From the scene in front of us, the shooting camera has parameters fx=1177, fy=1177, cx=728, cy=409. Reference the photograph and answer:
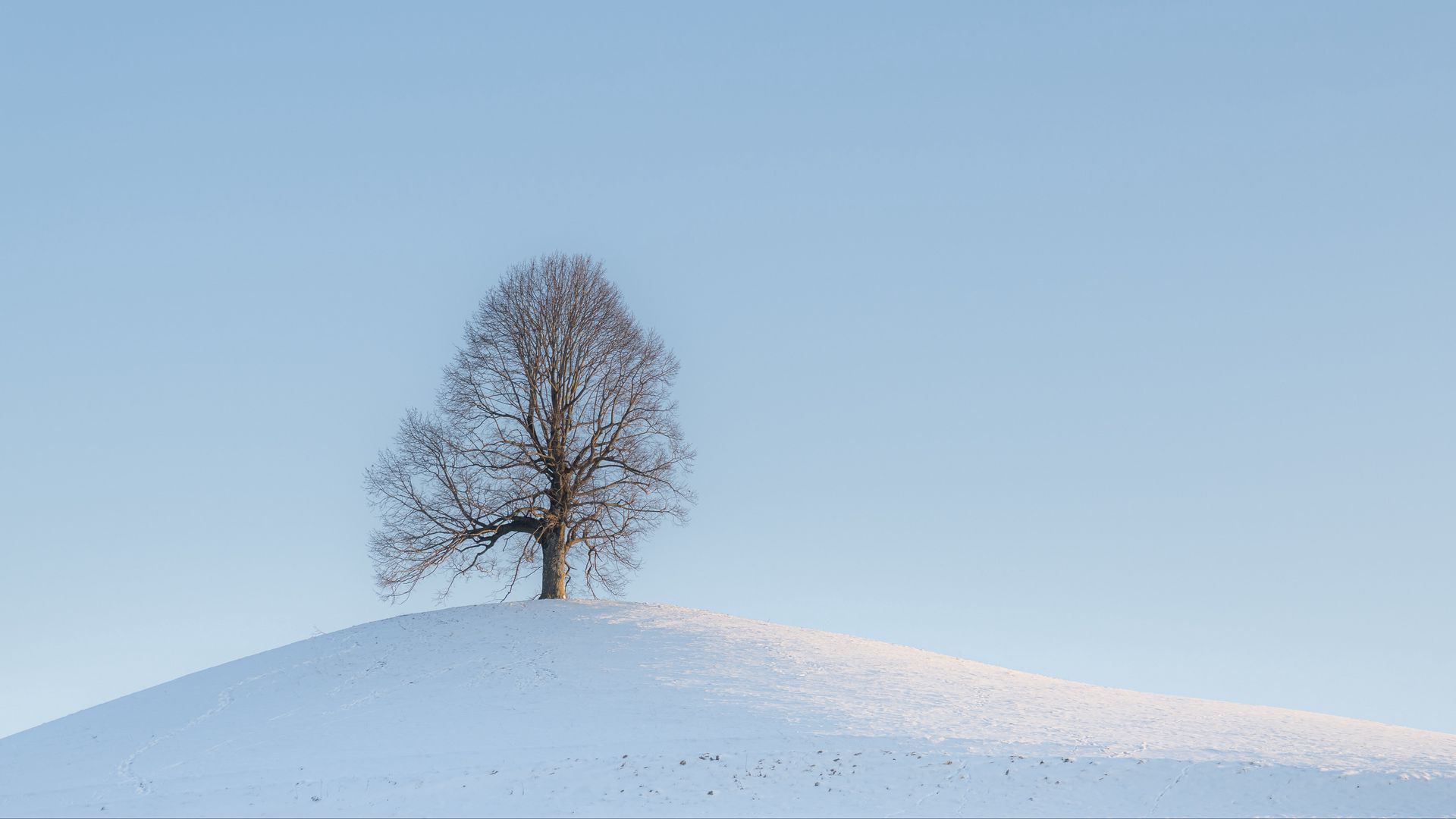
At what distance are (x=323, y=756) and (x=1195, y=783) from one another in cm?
1493

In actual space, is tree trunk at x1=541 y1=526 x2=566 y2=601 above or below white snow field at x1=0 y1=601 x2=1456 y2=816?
above

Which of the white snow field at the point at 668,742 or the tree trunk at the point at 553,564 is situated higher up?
the tree trunk at the point at 553,564

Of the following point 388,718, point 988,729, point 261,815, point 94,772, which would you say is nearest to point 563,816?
point 261,815

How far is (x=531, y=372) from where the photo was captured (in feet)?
107

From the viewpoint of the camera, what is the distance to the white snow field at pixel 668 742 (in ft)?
61.1

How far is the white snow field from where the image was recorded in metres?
18.6

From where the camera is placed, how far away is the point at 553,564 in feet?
106

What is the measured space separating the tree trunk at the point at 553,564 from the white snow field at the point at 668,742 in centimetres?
273

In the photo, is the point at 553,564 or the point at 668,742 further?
the point at 553,564

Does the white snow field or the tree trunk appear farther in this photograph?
the tree trunk

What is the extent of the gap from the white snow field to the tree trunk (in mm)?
2727

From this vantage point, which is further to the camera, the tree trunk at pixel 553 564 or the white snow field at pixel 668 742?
the tree trunk at pixel 553 564

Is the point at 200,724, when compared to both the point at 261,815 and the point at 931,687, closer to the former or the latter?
the point at 261,815

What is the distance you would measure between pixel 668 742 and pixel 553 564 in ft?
40.9
